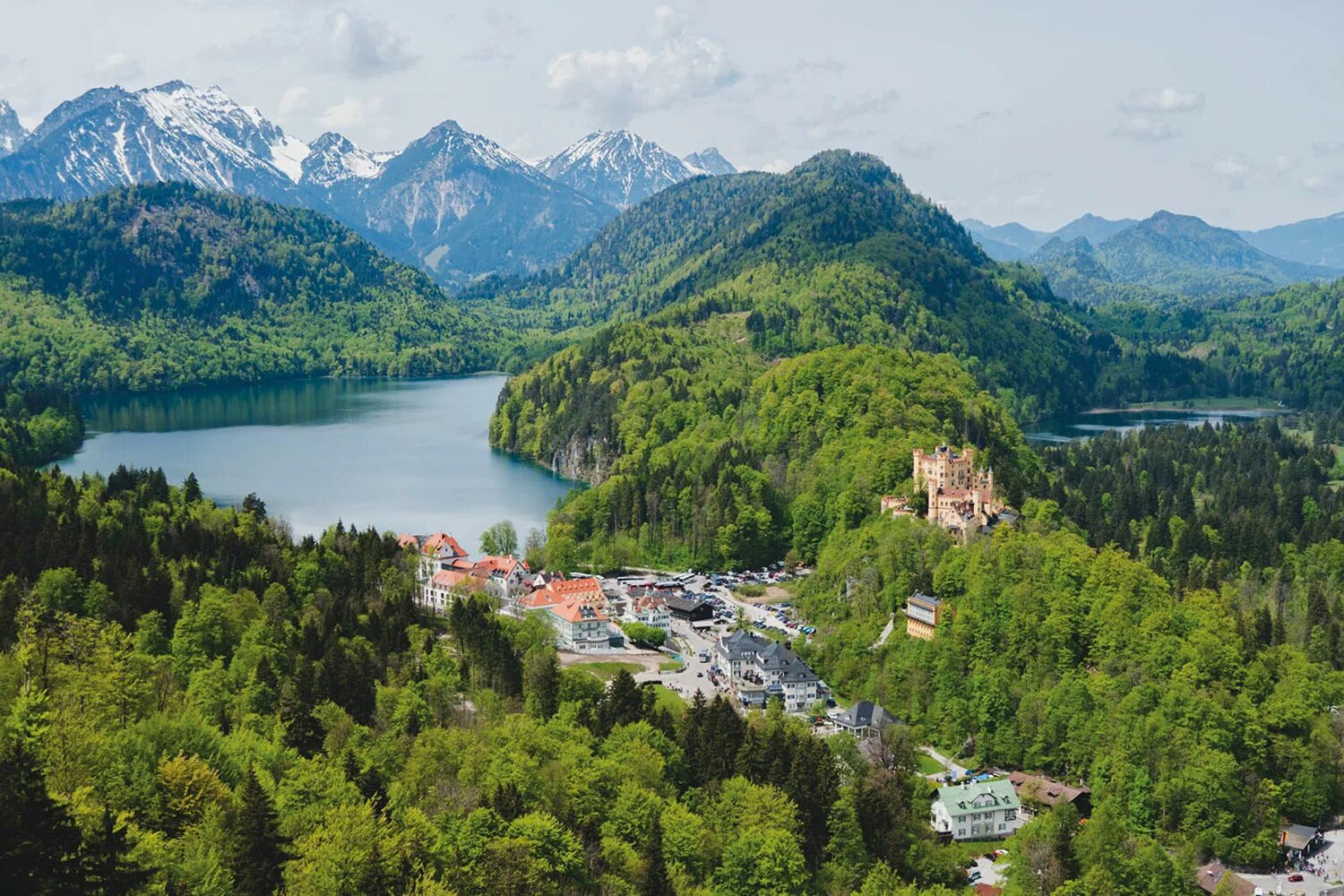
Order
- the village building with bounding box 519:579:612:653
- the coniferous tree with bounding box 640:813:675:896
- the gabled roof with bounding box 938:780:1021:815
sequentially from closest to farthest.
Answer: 1. the coniferous tree with bounding box 640:813:675:896
2. the gabled roof with bounding box 938:780:1021:815
3. the village building with bounding box 519:579:612:653

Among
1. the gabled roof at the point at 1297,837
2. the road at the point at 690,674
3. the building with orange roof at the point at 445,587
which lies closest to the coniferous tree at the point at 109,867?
the road at the point at 690,674

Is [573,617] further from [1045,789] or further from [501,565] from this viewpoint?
[1045,789]

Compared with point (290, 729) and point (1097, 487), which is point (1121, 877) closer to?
point (290, 729)

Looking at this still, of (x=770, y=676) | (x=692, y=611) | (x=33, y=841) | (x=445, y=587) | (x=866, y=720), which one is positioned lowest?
(x=866, y=720)

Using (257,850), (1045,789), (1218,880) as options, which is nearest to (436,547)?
(1045,789)

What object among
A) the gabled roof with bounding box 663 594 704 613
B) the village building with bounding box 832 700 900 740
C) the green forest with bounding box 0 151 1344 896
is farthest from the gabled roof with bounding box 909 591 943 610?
the gabled roof with bounding box 663 594 704 613

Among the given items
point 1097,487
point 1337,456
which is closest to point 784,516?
point 1097,487

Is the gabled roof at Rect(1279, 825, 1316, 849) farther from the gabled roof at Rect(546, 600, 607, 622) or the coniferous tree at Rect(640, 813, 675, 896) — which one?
the gabled roof at Rect(546, 600, 607, 622)
